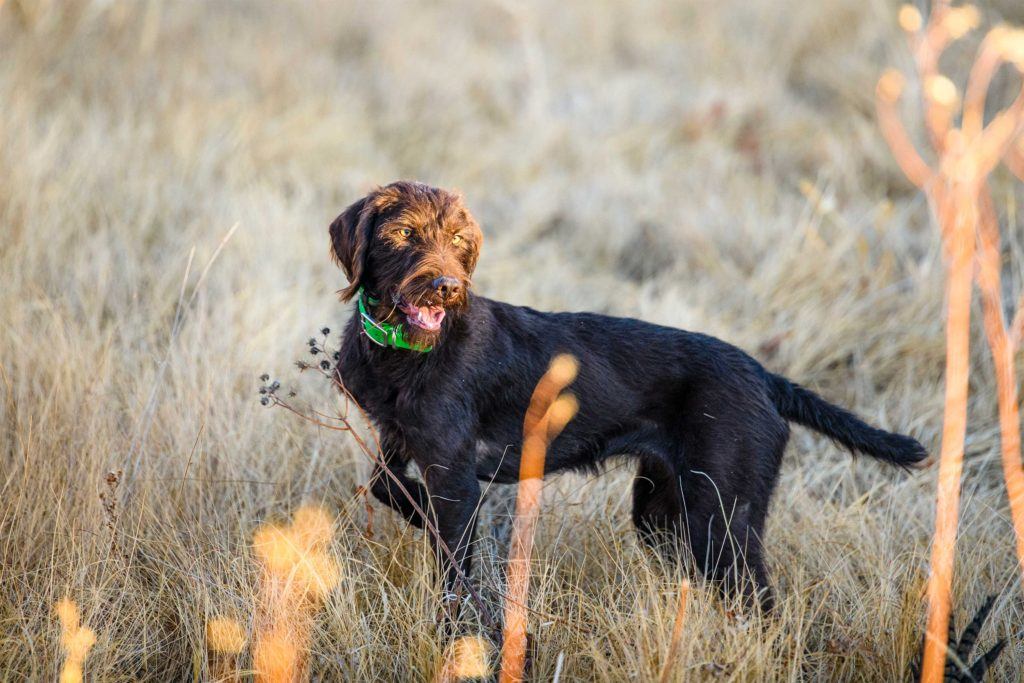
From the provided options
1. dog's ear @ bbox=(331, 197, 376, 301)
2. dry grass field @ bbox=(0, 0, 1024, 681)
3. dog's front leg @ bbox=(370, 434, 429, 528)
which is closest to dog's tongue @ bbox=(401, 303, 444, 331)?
dog's ear @ bbox=(331, 197, 376, 301)

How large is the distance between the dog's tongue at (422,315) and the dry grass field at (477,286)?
2.41 ft

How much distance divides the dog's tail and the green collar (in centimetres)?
130

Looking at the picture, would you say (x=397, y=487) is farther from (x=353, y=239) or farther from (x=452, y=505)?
(x=353, y=239)

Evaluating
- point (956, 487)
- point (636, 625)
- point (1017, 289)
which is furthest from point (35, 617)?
point (1017, 289)

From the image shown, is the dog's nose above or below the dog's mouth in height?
above

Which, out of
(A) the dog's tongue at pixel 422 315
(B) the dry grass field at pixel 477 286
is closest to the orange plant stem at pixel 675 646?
(B) the dry grass field at pixel 477 286

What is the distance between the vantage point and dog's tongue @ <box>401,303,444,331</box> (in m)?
2.65

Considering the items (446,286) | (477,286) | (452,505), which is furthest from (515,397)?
(477,286)

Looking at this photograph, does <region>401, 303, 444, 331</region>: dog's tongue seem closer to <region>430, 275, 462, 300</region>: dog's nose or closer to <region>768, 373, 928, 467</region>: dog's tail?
<region>430, 275, 462, 300</region>: dog's nose

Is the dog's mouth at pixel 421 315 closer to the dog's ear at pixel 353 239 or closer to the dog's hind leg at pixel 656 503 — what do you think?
the dog's ear at pixel 353 239

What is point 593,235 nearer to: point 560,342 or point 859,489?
point 859,489

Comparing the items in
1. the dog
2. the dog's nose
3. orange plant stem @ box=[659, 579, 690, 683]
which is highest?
the dog's nose

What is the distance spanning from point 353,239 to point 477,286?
271cm

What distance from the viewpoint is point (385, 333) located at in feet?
8.91
